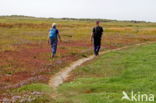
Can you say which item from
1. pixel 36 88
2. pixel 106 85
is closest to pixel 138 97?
pixel 106 85

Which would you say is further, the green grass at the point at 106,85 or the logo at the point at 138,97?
the green grass at the point at 106,85

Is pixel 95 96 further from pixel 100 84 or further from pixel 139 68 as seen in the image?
pixel 139 68

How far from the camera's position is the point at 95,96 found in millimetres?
14406

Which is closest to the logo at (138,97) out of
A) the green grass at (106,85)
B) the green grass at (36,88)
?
the green grass at (106,85)

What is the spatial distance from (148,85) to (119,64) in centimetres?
917

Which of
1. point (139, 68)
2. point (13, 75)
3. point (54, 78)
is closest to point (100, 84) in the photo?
point (54, 78)

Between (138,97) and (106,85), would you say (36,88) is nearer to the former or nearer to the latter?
(106,85)

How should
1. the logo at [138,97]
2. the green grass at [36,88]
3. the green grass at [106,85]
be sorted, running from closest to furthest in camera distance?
1. the logo at [138,97]
2. the green grass at [106,85]
3. the green grass at [36,88]

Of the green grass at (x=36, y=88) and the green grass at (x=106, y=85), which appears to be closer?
the green grass at (x=106, y=85)

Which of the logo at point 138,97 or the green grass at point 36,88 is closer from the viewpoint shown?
the logo at point 138,97

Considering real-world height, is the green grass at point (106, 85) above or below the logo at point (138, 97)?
below

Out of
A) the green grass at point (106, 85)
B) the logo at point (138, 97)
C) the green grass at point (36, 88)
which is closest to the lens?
the logo at point (138, 97)

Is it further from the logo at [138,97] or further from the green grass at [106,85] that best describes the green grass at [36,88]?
the logo at [138,97]

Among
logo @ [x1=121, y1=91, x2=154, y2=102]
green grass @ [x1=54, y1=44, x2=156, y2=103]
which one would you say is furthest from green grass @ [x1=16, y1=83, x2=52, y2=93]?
logo @ [x1=121, y1=91, x2=154, y2=102]
